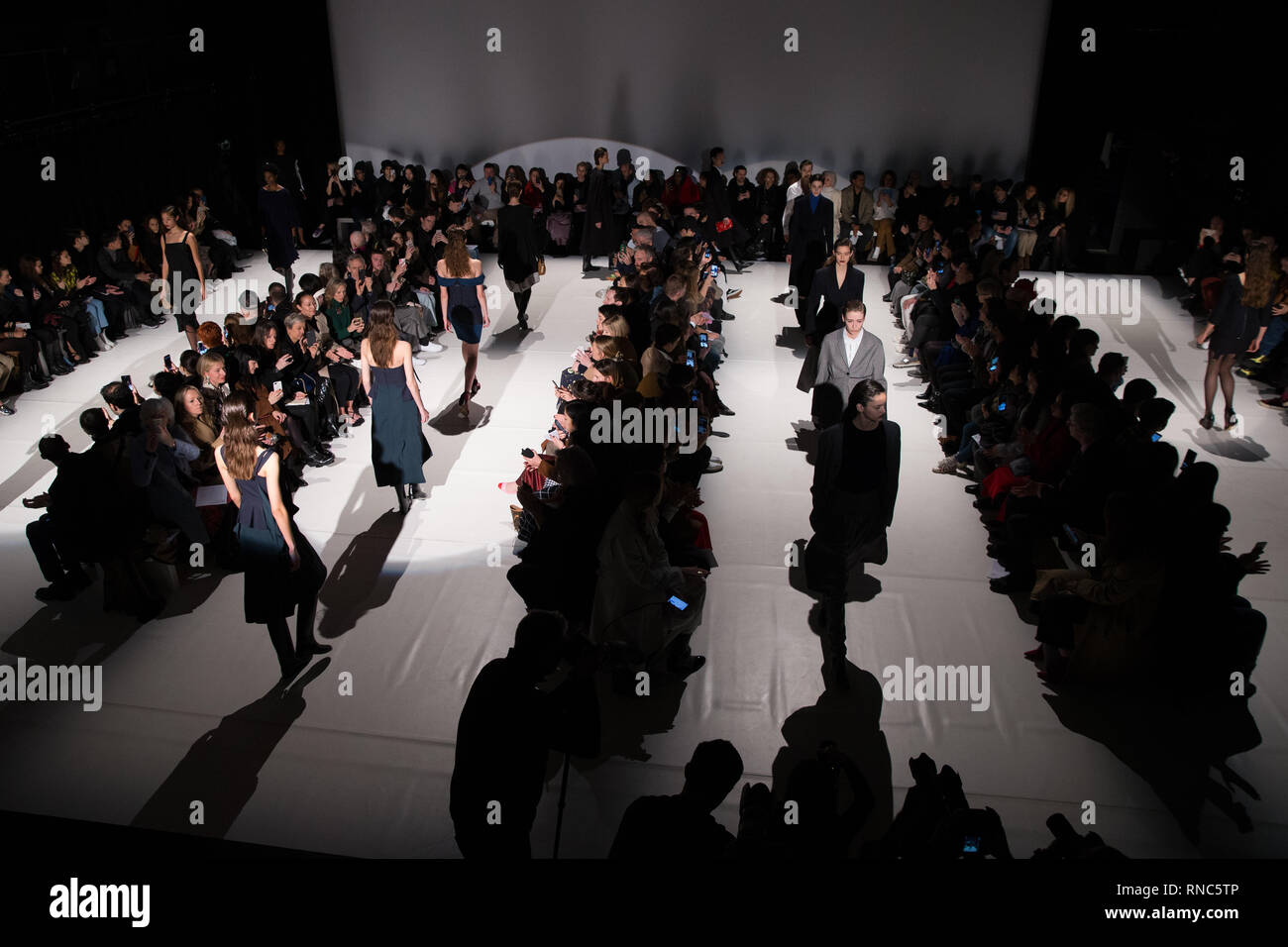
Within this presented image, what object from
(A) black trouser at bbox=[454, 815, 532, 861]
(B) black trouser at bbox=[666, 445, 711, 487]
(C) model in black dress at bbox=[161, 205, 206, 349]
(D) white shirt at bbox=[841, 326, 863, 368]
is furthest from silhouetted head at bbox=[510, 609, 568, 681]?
(C) model in black dress at bbox=[161, 205, 206, 349]

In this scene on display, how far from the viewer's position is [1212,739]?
13.2 feet

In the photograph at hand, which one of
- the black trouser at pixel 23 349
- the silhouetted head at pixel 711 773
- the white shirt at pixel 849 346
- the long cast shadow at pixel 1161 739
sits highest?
the white shirt at pixel 849 346

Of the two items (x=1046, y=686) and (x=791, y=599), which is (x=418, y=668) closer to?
(x=791, y=599)

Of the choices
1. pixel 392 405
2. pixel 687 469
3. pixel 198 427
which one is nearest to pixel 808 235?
pixel 687 469

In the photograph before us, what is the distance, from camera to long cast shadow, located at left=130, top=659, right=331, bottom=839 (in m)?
3.73

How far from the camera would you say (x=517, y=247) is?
8.88 m

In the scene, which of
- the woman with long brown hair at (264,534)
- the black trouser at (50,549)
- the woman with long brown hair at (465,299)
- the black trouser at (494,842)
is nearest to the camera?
the black trouser at (494,842)

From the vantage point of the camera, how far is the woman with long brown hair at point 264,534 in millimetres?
3965

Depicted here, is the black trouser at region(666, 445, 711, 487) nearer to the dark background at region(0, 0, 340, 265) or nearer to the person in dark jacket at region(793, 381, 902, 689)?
the person in dark jacket at region(793, 381, 902, 689)

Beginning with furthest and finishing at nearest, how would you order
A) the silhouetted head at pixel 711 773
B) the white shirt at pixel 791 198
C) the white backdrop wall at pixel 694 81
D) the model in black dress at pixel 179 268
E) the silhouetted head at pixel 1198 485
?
the white backdrop wall at pixel 694 81 → the white shirt at pixel 791 198 → the model in black dress at pixel 179 268 → the silhouetted head at pixel 1198 485 → the silhouetted head at pixel 711 773

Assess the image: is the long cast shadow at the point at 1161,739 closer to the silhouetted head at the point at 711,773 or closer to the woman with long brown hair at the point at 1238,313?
the silhouetted head at the point at 711,773

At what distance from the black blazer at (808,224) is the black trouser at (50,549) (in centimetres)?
723

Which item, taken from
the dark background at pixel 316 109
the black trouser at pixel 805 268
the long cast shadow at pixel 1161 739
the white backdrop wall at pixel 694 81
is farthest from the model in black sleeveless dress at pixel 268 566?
the white backdrop wall at pixel 694 81
